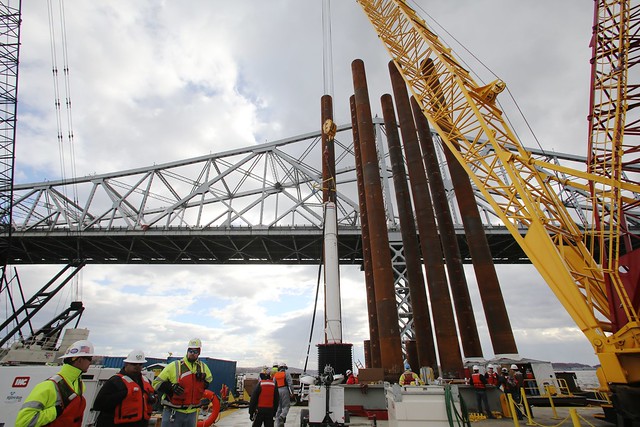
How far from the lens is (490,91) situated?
18.4 m

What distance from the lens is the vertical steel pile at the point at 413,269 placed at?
75.3 feet

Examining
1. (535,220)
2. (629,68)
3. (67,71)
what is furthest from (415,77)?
(67,71)

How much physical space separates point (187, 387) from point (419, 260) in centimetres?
2141

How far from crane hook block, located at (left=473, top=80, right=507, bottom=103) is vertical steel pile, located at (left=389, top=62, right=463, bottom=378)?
745 centimetres

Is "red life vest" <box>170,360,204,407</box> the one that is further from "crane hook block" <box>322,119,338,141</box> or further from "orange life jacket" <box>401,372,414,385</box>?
"crane hook block" <box>322,119,338,141</box>

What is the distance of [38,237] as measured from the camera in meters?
48.0

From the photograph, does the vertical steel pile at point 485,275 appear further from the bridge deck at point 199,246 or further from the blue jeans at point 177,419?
the blue jeans at point 177,419

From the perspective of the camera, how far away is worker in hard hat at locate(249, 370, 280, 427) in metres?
8.10

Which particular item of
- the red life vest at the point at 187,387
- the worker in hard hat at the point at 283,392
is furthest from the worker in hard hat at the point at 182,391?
the worker in hard hat at the point at 283,392

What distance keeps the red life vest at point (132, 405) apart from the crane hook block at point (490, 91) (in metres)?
19.7

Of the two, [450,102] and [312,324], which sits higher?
[450,102]

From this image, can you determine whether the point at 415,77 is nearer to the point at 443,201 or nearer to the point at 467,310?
the point at 443,201

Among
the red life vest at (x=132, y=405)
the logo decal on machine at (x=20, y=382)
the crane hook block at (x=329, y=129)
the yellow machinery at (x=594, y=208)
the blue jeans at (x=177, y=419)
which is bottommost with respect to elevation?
the blue jeans at (x=177, y=419)

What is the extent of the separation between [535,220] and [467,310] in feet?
40.7
